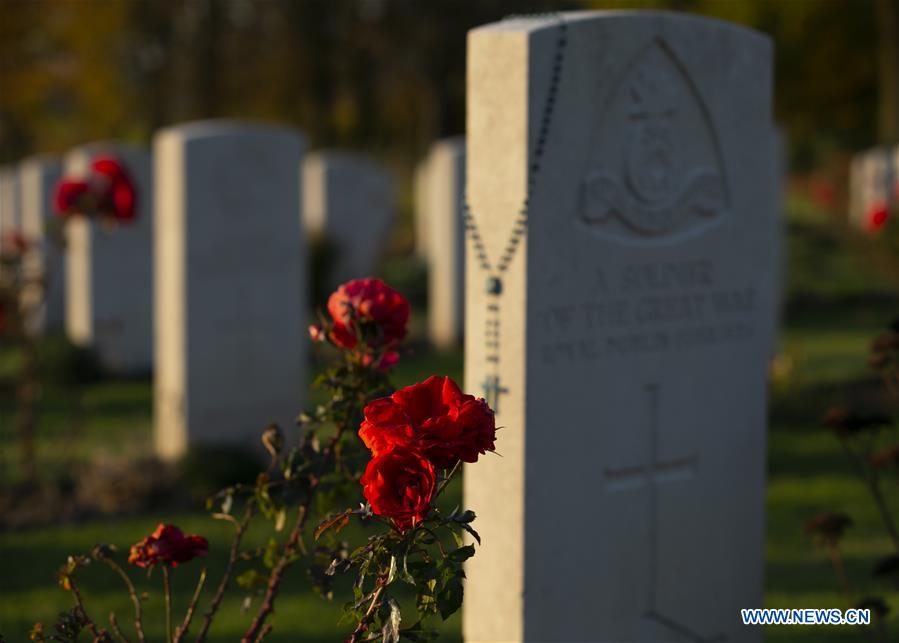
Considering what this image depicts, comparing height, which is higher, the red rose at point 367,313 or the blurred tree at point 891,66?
the blurred tree at point 891,66

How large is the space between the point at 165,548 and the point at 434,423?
960 mm

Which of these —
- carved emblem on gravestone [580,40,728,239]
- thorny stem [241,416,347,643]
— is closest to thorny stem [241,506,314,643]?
thorny stem [241,416,347,643]

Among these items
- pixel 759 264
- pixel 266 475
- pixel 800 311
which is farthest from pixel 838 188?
pixel 266 475

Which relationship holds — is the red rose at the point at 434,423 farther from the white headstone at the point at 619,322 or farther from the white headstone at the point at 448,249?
the white headstone at the point at 448,249

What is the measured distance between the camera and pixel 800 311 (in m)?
14.5

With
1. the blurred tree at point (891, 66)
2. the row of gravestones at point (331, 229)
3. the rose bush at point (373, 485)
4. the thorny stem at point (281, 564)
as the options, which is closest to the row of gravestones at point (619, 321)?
the rose bush at point (373, 485)

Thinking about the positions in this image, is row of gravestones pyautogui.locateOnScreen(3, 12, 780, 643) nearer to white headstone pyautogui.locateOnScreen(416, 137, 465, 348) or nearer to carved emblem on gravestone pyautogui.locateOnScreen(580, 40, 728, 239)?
carved emblem on gravestone pyautogui.locateOnScreen(580, 40, 728, 239)

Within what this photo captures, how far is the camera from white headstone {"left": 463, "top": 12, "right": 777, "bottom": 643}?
4.07 m

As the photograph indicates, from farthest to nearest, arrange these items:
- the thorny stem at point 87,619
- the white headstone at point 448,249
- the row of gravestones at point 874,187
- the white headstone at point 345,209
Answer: the white headstone at point 345,209 < the white headstone at point 448,249 < the row of gravestones at point 874,187 < the thorny stem at point 87,619

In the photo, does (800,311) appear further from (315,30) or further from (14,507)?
(315,30)

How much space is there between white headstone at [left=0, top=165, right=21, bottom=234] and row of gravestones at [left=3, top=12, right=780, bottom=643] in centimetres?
1166

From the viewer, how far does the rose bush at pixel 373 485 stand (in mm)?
2621

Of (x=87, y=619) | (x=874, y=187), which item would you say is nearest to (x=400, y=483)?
(x=87, y=619)

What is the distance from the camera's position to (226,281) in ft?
25.1
